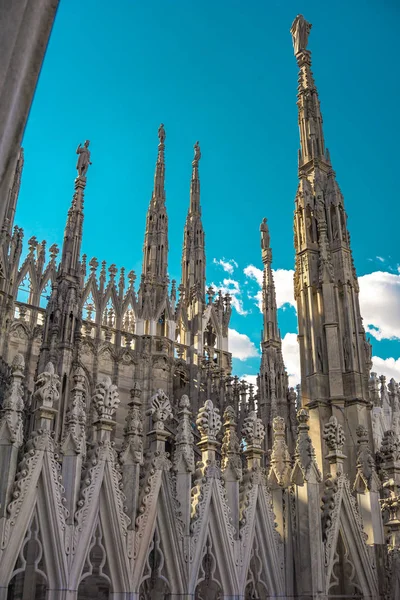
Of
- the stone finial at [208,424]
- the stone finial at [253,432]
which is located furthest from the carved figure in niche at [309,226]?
the stone finial at [208,424]

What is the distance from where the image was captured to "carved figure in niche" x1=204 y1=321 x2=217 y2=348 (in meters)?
31.0

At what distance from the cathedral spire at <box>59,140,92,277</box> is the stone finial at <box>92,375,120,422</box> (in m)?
13.2

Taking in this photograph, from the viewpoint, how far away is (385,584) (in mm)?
8391

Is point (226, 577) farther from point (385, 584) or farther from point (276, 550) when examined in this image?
point (385, 584)

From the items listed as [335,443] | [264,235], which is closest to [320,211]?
[335,443]

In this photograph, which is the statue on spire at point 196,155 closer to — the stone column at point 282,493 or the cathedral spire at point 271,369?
the cathedral spire at point 271,369

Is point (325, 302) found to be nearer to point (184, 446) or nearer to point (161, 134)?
point (184, 446)

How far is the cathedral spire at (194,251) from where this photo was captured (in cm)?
3291

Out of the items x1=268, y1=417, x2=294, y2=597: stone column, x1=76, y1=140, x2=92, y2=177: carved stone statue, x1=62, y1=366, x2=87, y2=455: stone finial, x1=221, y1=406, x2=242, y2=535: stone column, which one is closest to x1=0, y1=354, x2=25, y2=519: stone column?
x1=62, y1=366, x2=87, y2=455: stone finial

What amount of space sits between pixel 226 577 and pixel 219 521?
628 mm

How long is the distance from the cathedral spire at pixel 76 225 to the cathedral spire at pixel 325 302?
1051 cm

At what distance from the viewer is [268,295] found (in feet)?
102

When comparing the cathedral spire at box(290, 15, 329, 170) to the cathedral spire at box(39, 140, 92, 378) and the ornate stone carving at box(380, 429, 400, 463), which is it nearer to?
the ornate stone carving at box(380, 429, 400, 463)

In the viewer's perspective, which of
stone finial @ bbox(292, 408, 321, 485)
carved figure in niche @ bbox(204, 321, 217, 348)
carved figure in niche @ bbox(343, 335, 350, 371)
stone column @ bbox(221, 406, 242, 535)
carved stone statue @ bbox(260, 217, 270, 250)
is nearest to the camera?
stone column @ bbox(221, 406, 242, 535)
